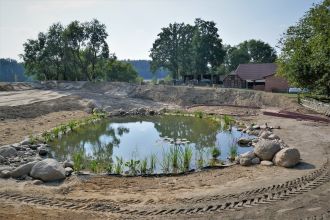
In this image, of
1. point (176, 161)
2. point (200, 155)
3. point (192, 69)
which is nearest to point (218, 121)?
point (200, 155)

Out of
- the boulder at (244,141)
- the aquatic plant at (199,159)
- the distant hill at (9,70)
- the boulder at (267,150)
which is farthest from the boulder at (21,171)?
the distant hill at (9,70)

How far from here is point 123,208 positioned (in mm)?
10305

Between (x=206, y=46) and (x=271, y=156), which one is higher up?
(x=206, y=46)

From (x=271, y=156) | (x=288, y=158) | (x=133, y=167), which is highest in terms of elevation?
(x=288, y=158)

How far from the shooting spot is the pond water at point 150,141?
60.0 ft

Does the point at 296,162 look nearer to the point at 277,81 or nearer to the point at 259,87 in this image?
the point at 277,81

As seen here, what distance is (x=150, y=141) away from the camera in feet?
75.3

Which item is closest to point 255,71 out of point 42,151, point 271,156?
point 271,156

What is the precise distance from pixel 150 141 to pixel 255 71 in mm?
37339

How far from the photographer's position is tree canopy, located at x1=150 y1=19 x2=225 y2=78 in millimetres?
62312

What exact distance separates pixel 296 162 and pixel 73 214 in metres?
9.56

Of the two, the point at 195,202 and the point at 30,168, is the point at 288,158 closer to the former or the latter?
the point at 195,202

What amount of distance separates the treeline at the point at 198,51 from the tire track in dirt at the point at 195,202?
171 ft

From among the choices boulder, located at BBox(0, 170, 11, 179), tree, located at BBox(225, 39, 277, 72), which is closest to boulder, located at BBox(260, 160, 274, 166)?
boulder, located at BBox(0, 170, 11, 179)
